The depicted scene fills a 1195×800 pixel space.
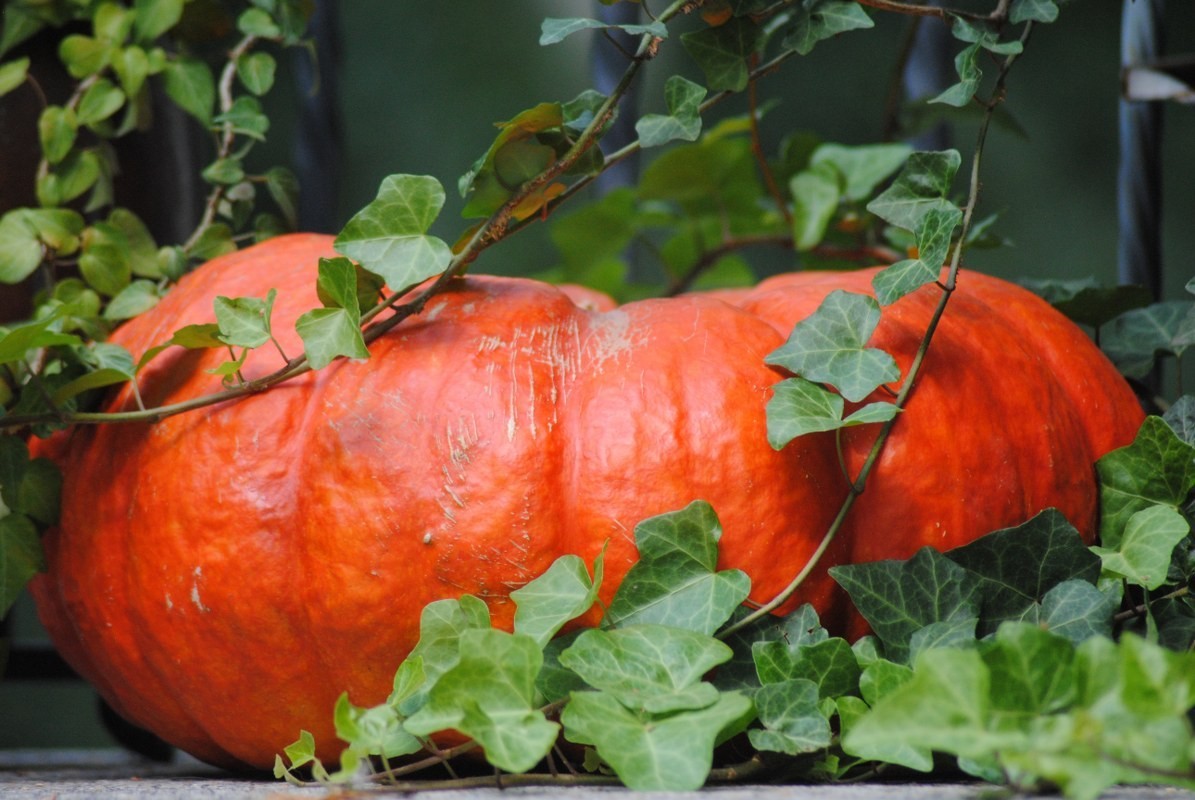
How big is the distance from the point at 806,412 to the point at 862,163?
47cm

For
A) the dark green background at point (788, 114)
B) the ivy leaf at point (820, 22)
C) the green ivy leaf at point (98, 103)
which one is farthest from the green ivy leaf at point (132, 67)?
the dark green background at point (788, 114)

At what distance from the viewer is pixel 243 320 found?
0.57 meters

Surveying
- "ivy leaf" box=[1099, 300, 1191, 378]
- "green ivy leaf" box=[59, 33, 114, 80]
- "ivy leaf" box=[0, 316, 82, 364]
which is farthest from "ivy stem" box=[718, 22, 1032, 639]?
"green ivy leaf" box=[59, 33, 114, 80]

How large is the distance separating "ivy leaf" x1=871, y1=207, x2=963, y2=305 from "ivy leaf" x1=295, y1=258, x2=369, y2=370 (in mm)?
275

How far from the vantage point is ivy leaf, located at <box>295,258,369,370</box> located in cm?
54

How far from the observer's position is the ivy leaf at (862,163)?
2.98 feet

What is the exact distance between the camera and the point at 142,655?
2.02ft

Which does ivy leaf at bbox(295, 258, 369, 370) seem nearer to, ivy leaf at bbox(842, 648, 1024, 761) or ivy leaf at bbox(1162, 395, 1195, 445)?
ivy leaf at bbox(842, 648, 1024, 761)

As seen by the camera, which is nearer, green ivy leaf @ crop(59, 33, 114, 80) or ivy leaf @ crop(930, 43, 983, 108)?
ivy leaf @ crop(930, 43, 983, 108)

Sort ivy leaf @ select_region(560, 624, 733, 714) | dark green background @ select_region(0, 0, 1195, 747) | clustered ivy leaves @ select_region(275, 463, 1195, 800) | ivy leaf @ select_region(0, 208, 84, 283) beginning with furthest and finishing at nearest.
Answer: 1. dark green background @ select_region(0, 0, 1195, 747)
2. ivy leaf @ select_region(0, 208, 84, 283)
3. ivy leaf @ select_region(560, 624, 733, 714)
4. clustered ivy leaves @ select_region(275, 463, 1195, 800)

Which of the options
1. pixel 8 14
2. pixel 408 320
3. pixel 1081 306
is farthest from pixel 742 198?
pixel 8 14

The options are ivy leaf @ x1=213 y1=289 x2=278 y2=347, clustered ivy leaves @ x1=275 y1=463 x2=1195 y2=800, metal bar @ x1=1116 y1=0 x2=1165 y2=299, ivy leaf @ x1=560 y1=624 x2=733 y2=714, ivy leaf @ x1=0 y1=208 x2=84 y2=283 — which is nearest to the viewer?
clustered ivy leaves @ x1=275 y1=463 x2=1195 y2=800

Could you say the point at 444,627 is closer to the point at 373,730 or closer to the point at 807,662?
→ the point at 373,730

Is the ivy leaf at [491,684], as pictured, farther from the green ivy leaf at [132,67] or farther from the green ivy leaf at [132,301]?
the green ivy leaf at [132,67]
